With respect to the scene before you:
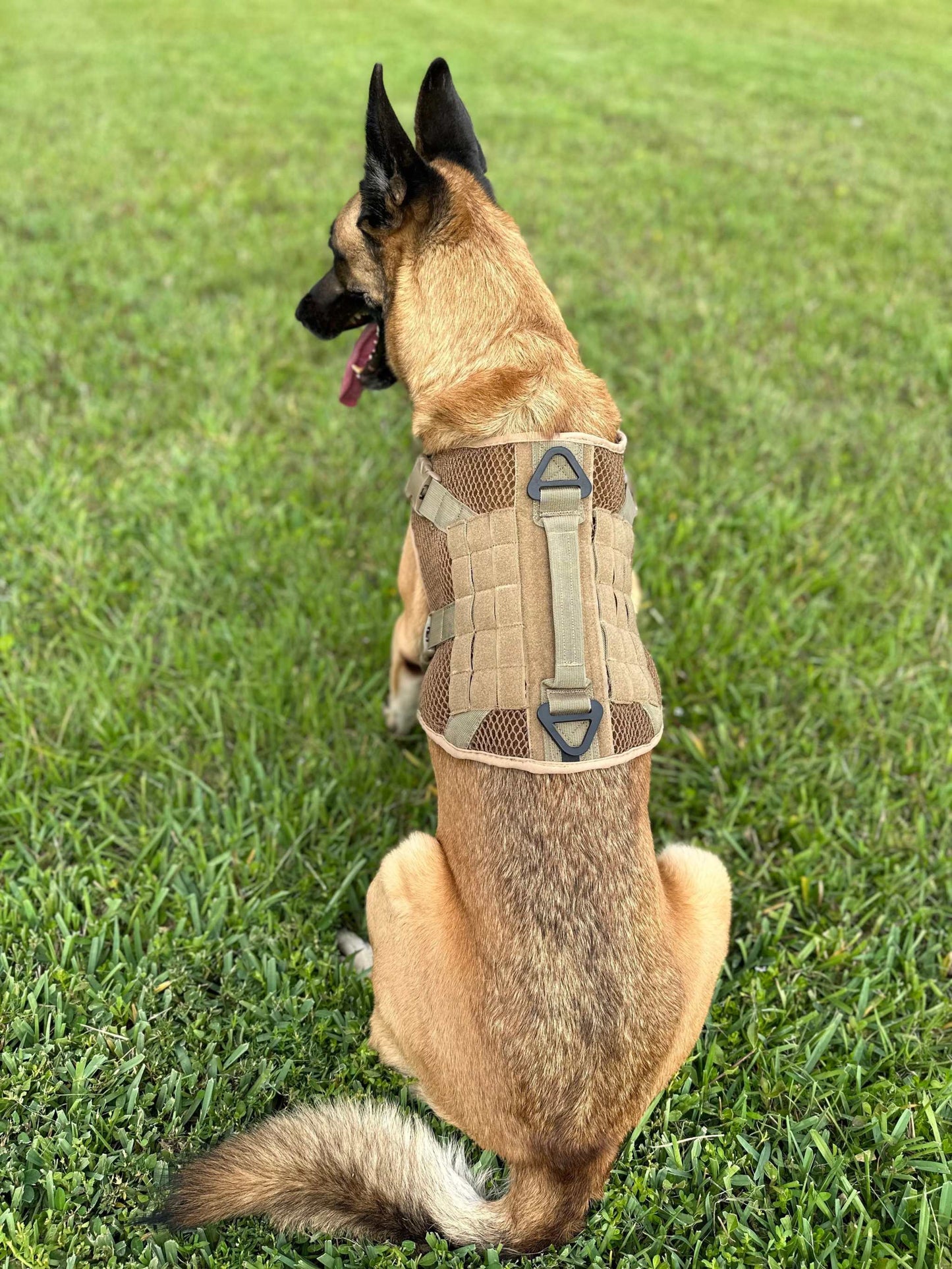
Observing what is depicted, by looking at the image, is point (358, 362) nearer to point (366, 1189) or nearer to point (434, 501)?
point (434, 501)

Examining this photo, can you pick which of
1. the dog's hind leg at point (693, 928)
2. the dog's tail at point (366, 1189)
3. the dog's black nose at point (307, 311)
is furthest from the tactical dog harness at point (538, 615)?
the dog's black nose at point (307, 311)

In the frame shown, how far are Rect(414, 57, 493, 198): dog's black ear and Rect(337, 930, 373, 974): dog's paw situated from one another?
7.83 feet

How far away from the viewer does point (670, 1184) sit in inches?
75.0

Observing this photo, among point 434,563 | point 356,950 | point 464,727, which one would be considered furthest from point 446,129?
point 356,950

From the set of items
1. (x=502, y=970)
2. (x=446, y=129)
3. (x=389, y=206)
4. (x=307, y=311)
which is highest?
(x=446, y=129)

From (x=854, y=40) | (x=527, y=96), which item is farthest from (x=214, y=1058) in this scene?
(x=854, y=40)

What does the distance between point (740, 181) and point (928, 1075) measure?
7423 millimetres

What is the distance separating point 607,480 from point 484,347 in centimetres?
53

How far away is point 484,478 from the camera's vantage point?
1.93 m

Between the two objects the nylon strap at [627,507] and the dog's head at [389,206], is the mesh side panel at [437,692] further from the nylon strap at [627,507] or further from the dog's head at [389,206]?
the dog's head at [389,206]

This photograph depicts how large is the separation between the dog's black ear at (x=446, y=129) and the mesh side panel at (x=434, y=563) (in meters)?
1.15

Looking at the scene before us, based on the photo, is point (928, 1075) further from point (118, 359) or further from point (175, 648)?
point (118, 359)

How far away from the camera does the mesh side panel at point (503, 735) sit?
1.77 metres

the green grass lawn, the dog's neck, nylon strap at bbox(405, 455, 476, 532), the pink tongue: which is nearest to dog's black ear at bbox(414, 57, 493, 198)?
the dog's neck
